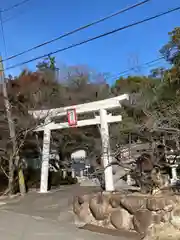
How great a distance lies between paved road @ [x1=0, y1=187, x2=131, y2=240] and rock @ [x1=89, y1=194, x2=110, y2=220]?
65 centimetres

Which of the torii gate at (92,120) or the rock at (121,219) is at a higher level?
the torii gate at (92,120)

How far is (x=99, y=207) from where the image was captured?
808cm

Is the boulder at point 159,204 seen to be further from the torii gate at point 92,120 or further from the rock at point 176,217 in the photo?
the torii gate at point 92,120

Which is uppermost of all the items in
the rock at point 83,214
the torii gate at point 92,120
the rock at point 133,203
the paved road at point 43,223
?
the torii gate at point 92,120

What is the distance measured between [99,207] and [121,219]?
75 centimetres

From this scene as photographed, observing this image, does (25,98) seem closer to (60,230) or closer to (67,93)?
(67,93)

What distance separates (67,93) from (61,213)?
49.3 feet

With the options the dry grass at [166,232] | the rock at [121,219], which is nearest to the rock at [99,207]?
the rock at [121,219]

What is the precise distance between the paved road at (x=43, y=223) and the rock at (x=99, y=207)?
65 cm

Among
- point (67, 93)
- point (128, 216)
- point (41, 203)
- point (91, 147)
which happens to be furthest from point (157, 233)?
point (67, 93)

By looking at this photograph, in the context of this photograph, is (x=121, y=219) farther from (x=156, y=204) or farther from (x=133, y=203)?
(x=156, y=204)

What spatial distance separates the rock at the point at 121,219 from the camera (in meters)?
7.40

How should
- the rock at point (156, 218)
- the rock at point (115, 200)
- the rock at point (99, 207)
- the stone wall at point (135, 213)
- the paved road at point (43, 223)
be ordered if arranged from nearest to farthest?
the stone wall at point (135, 213)
the rock at point (156, 218)
the paved road at point (43, 223)
the rock at point (115, 200)
the rock at point (99, 207)

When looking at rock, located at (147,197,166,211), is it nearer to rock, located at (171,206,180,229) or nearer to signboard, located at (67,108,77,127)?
rock, located at (171,206,180,229)
